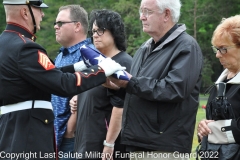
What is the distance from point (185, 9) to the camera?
35500 mm

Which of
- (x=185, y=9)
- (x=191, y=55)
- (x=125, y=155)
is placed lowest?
(x=185, y=9)

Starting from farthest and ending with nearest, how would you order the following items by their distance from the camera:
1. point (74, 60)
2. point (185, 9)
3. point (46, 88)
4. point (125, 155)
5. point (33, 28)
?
point (185, 9), point (74, 60), point (125, 155), point (33, 28), point (46, 88)

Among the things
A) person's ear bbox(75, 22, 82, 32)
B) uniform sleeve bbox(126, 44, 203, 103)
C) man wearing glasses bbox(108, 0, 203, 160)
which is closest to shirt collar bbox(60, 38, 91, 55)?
person's ear bbox(75, 22, 82, 32)

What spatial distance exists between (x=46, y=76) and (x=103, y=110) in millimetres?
1345

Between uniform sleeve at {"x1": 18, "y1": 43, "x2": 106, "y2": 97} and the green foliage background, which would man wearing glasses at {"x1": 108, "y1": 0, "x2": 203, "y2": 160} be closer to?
uniform sleeve at {"x1": 18, "y1": 43, "x2": 106, "y2": 97}

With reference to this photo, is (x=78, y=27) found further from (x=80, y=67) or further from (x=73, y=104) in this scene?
(x=80, y=67)

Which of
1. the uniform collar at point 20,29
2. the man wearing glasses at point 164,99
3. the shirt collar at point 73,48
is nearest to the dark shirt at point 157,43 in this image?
the man wearing glasses at point 164,99

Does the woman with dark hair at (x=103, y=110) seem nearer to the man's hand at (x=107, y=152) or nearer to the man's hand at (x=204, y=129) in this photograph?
the man's hand at (x=107, y=152)

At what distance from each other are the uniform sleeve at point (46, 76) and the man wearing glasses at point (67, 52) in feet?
4.84

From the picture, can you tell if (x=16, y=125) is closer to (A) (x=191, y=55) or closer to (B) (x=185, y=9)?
(A) (x=191, y=55)

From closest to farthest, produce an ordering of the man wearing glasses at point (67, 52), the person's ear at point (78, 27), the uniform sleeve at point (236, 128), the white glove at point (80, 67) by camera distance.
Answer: the uniform sleeve at point (236, 128), the white glove at point (80, 67), the man wearing glasses at point (67, 52), the person's ear at point (78, 27)

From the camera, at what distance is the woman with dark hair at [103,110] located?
526cm

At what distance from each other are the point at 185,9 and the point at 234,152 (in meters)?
31.8

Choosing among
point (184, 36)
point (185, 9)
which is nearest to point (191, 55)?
point (184, 36)
